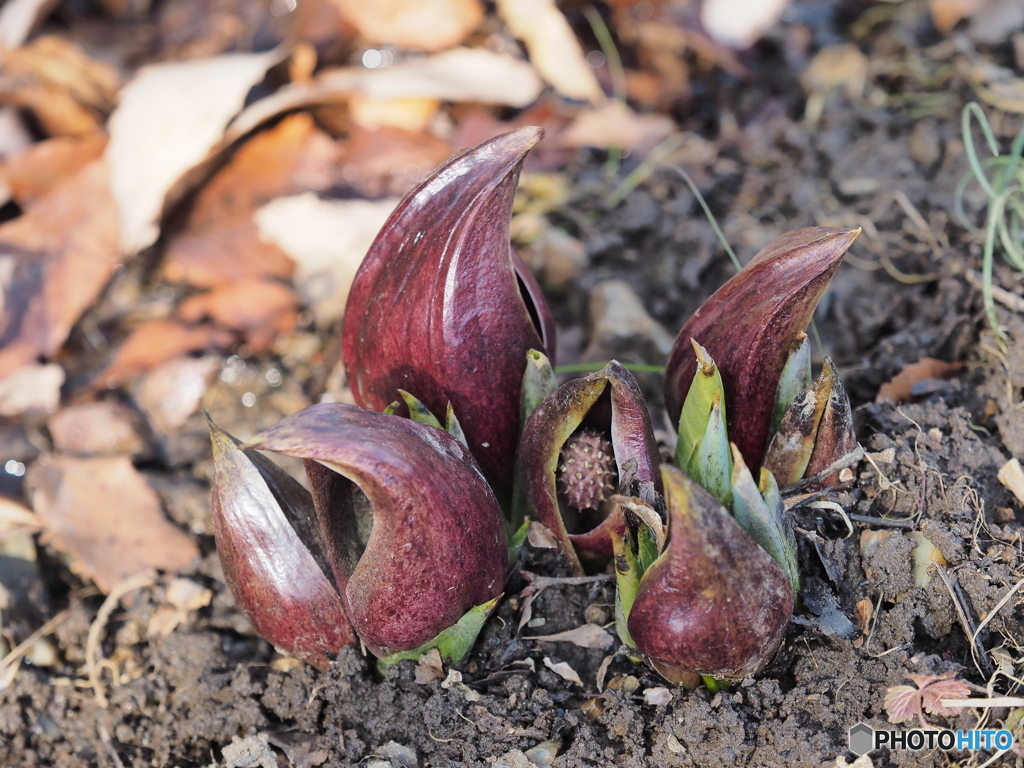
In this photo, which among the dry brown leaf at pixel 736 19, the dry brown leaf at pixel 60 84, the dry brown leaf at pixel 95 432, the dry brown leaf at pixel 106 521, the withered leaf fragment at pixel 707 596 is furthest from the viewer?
the dry brown leaf at pixel 736 19

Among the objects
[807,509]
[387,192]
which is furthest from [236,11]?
[807,509]

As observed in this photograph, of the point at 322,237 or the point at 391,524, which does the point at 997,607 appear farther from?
the point at 322,237

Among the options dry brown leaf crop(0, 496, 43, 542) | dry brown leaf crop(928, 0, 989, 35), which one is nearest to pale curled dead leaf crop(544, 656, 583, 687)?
dry brown leaf crop(0, 496, 43, 542)

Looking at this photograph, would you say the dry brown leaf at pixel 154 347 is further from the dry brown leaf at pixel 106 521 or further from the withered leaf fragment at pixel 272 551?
the withered leaf fragment at pixel 272 551

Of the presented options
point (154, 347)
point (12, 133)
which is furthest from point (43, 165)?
point (154, 347)

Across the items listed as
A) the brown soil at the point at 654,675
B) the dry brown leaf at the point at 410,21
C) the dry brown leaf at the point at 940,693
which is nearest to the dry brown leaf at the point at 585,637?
the brown soil at the point at 654,675
